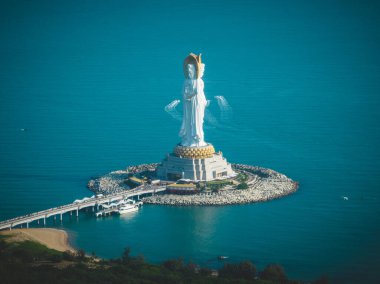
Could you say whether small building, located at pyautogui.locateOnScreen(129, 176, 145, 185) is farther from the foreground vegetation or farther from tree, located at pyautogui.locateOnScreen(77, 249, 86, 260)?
tree, located at pyautogui.locateOnScreen(77, 249, 86, 260)

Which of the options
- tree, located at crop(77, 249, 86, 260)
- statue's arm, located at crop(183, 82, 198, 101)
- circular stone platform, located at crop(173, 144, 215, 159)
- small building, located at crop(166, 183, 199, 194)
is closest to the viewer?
tree, located at crop(77, 249, 86, 260)

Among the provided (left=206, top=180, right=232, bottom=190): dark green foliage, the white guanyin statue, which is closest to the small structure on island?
the white guanyin statue

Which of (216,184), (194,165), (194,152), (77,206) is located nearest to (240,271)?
(77,206)

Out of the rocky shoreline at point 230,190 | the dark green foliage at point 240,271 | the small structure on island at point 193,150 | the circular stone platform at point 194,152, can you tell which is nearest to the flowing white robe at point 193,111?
the small structure on island at point 193,150

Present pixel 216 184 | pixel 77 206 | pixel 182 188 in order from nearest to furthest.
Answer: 1. pixel 77 206
2. pixel 182 188
3. pixel 216 184

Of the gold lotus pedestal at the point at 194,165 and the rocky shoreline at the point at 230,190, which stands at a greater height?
the gold lotus pedestal at the point at 194,165

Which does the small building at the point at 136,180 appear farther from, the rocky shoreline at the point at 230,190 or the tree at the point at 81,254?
the tree at the point at 81,254

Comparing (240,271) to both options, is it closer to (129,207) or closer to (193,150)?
(129,207)
